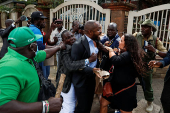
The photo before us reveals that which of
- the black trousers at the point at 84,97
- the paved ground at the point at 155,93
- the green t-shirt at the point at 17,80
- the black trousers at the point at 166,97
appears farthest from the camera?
the paved ground at the point at 155,93

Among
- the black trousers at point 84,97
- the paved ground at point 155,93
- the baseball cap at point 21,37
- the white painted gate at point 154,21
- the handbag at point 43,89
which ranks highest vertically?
the white painted gate at point 154,21

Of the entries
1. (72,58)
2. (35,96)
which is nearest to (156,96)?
(72,58)

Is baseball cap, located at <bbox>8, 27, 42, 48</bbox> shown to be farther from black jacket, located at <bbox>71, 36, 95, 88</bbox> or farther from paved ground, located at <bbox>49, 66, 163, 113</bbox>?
paved ground, located at <bbox>49, 66, 163, 113</bbox>

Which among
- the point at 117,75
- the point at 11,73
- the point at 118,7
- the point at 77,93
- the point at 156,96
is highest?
the point at 118,7

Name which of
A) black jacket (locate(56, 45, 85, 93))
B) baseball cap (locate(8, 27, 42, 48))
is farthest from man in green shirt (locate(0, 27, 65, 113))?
black jacket (locate(56, 45, 85, 93))

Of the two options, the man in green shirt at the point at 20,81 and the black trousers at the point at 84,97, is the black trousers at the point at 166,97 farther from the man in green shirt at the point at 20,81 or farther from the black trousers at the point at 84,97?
the man in green shirt at the point at 20,81

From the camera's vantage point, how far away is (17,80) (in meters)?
1.04

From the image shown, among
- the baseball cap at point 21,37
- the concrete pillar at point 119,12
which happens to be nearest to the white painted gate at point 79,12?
the concrete pillar at point 119,12

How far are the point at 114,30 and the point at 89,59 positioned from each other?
63.1 inches

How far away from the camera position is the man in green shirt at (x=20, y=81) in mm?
978

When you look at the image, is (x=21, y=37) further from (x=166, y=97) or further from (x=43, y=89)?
(x=166, y=97)

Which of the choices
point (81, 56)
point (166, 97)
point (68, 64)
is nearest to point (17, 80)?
point (68, 64)

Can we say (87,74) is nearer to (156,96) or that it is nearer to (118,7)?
(156,96)

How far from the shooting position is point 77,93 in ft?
7.53
